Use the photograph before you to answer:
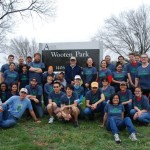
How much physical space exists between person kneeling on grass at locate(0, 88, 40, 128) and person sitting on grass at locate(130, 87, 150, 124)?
3272 millimetres

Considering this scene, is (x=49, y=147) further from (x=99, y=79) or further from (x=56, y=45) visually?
(x=56, y=45)

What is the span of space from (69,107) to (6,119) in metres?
1.97

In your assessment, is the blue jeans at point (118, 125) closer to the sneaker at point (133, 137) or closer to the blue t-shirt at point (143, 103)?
the sneaker at point (133, 137)

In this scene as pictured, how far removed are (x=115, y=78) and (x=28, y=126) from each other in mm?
3430

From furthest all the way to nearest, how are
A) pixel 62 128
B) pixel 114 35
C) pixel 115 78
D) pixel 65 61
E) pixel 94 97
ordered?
pixel 114 35 < pixel 65 61 < pixel 115 78 < pixel 94 97 < pixel 62 128

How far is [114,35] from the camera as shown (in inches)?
1848

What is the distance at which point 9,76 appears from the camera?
10.9m

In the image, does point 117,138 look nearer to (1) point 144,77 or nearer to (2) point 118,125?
(2) point 118,125

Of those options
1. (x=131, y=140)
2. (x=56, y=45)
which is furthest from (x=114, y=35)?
(x=131, y=140)

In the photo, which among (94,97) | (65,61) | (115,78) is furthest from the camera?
(65,61)

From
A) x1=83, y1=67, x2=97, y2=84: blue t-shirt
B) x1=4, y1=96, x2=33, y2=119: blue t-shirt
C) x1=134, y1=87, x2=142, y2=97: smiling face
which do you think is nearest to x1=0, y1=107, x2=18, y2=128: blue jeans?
x1=4, y1=96, x2=33, y2=119: blue t-shirt

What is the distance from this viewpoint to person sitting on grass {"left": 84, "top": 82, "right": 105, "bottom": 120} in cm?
976

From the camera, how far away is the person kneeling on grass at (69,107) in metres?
9.37

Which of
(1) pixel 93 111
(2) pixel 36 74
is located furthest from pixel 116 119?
(2) pixel 36 74
